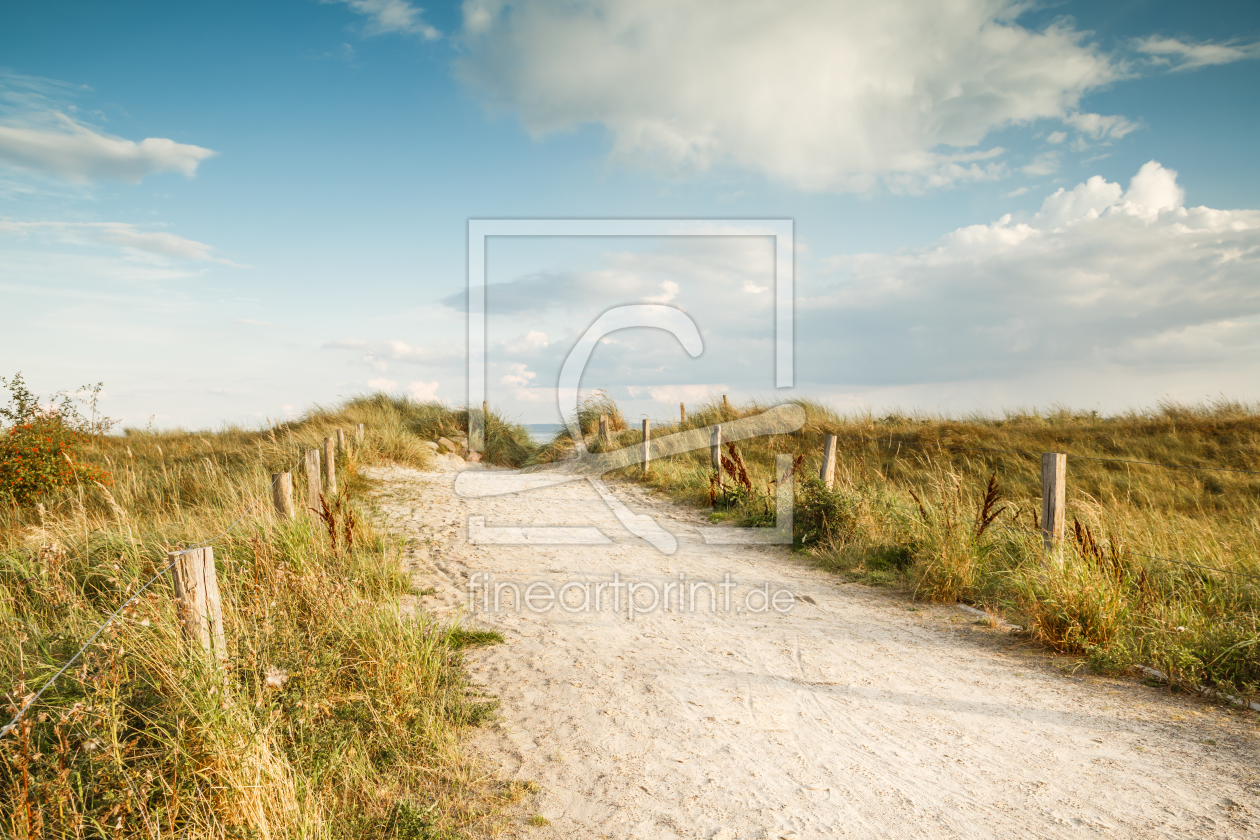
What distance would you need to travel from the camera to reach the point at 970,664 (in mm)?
4434

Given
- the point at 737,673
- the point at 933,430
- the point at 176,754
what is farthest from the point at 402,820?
the point at 933,430

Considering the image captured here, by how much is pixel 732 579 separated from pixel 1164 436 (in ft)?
44.9

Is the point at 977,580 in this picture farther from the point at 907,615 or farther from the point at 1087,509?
the point at 1087,509

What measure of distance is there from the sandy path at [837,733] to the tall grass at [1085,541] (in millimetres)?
373

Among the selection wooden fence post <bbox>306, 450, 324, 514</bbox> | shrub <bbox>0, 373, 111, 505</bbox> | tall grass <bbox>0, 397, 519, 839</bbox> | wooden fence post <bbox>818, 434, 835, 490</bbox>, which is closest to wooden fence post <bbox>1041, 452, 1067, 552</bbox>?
wooden fence post <bbox>818, 434, 835, 490</bbox>

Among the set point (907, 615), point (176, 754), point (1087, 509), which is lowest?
point (907, 615)

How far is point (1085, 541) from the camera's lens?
5.03 meters

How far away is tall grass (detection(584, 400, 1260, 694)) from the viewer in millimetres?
4352

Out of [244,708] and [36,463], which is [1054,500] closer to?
[244,708]

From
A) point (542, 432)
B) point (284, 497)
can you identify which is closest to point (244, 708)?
point (284, 497)

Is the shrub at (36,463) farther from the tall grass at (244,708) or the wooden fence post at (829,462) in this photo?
the wooden fence post at (829,462)

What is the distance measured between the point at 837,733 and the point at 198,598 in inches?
129

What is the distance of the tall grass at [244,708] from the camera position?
225 centimetres

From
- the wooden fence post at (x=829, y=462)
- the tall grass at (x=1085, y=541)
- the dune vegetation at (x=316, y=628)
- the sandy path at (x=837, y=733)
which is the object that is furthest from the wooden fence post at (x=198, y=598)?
the wooden fence post at (x=829, y=462)
